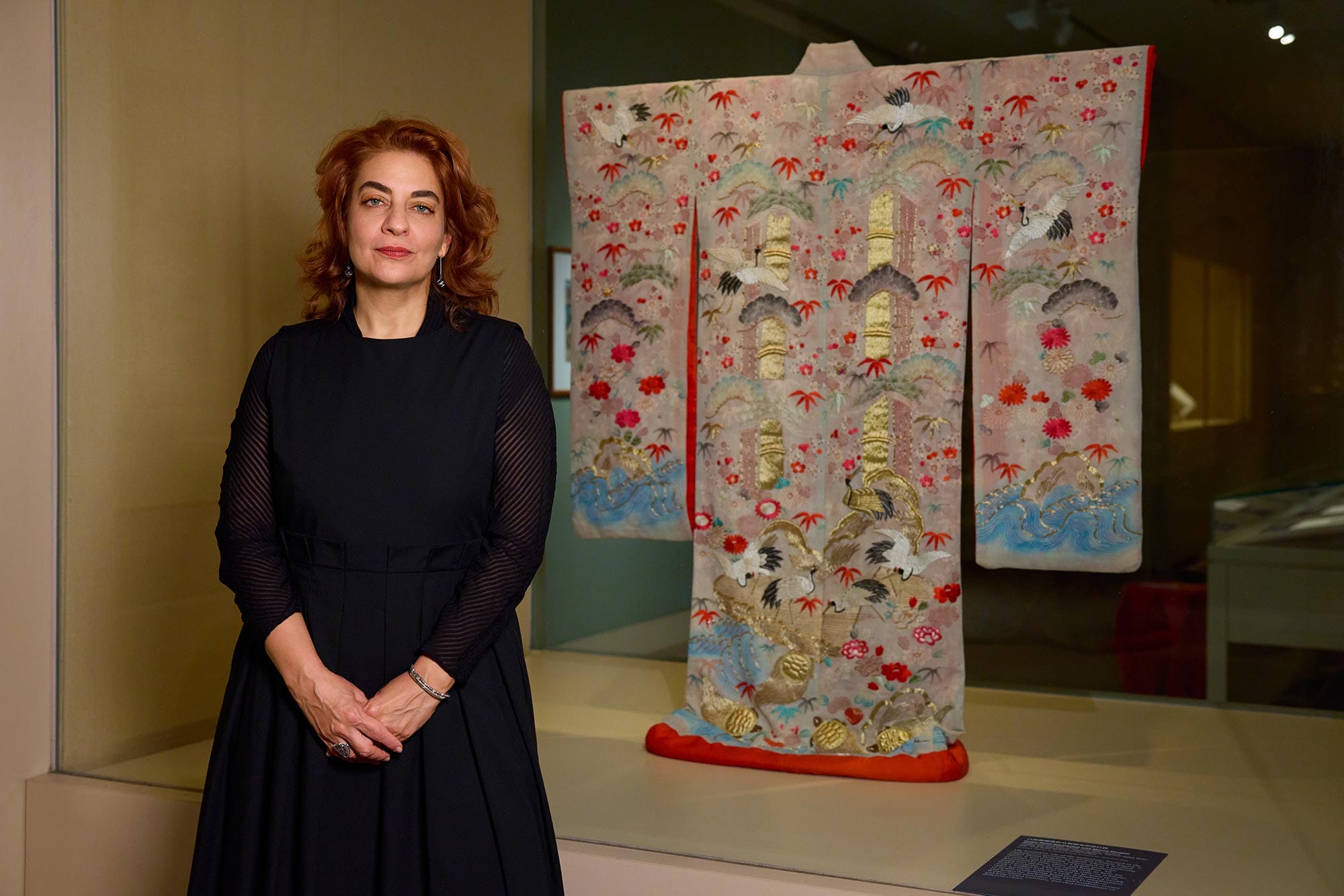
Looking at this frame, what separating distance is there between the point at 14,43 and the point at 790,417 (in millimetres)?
1858

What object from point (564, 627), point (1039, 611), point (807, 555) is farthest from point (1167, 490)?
point (564, 627)

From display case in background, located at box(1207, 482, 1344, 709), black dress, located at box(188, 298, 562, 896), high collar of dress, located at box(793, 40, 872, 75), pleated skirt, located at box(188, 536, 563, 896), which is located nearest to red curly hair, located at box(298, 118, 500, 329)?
black dress, located at box(188, 298, 562, 896)

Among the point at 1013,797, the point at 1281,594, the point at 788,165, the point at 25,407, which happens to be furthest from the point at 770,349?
the point at 25,407

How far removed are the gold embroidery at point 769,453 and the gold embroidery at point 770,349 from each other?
0.11 meters

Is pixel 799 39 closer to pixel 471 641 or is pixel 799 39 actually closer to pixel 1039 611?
pixel 1039 611

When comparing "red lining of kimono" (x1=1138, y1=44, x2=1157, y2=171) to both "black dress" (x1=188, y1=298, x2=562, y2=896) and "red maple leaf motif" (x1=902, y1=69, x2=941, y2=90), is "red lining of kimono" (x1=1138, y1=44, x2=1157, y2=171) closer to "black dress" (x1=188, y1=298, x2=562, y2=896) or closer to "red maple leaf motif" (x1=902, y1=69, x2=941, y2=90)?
"red maple leaf motif" (x1=902, y1=69, x2=941, y2=90)

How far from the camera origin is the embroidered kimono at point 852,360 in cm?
288

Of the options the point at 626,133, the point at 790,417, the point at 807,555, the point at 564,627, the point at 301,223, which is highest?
the point at 626,133

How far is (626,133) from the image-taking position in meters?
3.24

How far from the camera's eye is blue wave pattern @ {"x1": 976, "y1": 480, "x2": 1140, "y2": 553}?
289cm

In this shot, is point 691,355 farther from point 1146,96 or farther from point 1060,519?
point 1146,96

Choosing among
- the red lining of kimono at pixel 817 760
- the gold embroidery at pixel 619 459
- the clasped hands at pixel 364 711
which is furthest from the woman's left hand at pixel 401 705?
the gold embroidery at pixel 619 459

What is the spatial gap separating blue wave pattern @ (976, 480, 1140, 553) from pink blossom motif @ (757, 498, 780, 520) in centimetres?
45

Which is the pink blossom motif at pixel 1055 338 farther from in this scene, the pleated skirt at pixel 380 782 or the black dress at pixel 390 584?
the pleated skirt at pixel 380 782
